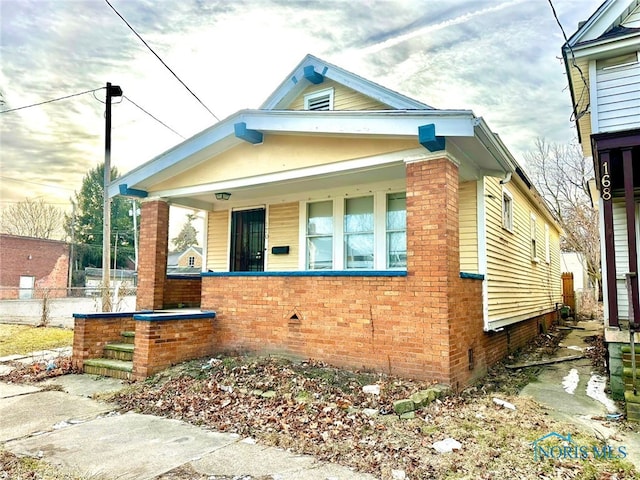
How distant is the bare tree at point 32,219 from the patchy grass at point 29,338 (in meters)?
32.5

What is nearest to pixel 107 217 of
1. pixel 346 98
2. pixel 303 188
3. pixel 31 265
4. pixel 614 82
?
pixel 303 188

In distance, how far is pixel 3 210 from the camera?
40.8 metres

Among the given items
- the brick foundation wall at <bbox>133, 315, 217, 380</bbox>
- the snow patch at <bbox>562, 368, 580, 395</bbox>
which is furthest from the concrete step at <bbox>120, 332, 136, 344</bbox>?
the snow patch at <bbox>562, 368, 580, 395</bbox>

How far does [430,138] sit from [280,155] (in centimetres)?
278

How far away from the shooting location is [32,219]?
43469 millimetres

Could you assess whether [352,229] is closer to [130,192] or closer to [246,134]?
[246,134]

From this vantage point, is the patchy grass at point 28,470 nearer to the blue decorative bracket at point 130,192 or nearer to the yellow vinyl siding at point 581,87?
the blue decorative bracket at point 130,192

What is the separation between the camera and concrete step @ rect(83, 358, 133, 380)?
695 cm

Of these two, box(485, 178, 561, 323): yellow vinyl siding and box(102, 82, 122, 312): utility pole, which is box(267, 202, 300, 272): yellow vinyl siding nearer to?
box(485, 178, 561, 323): yellow vinyl siding

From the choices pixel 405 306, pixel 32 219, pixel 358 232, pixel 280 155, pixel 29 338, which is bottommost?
pixel 29 338

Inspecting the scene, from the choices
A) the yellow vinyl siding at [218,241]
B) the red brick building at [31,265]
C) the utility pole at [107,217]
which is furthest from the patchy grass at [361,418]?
the red brick building at [31,265]

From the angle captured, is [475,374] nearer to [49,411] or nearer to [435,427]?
[435,427]

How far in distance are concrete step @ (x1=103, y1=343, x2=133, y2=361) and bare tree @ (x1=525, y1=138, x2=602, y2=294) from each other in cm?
2164

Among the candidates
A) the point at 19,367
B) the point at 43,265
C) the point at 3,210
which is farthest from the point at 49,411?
the point at 3,210
